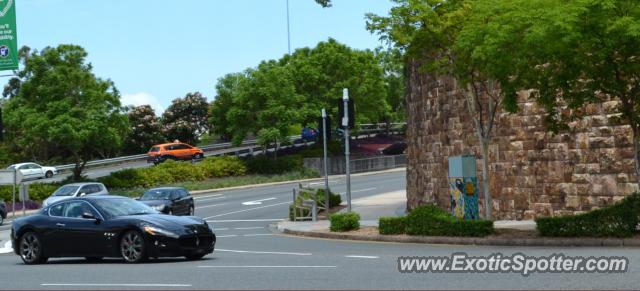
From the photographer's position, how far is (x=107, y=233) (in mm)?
17906

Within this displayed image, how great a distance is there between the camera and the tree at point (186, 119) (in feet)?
274

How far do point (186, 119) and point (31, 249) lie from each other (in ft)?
221

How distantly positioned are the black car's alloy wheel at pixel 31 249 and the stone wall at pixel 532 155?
12881 millimetres

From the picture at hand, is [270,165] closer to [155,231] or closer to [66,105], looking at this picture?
[66,105]

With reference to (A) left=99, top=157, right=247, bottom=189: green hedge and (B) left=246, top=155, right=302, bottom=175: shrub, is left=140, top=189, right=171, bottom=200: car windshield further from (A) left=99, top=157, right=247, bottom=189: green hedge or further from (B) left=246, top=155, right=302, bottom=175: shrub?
(B) left=246, top=155, right=302, bottom=175: shrub

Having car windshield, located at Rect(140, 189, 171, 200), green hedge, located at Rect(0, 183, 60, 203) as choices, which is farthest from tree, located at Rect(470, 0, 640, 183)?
green hedge, located at Rect(0, 183, 60, 203)

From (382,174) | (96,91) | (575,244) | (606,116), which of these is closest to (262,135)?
(382,174)

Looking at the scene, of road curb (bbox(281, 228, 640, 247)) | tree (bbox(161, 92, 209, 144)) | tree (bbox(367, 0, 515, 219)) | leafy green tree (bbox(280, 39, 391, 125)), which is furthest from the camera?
tree (bbox(161, 92, 209, 144))

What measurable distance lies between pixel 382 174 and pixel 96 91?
2102 cm

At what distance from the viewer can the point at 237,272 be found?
1509 cm

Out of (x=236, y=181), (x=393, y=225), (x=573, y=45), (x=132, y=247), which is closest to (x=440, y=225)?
(x=393, y=225)

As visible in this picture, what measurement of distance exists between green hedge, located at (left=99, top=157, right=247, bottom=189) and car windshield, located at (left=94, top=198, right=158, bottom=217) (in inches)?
1518

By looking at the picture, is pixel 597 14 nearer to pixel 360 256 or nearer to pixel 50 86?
pixel 360 256

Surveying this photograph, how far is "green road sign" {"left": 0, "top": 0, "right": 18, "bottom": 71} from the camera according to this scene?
1244 inches
